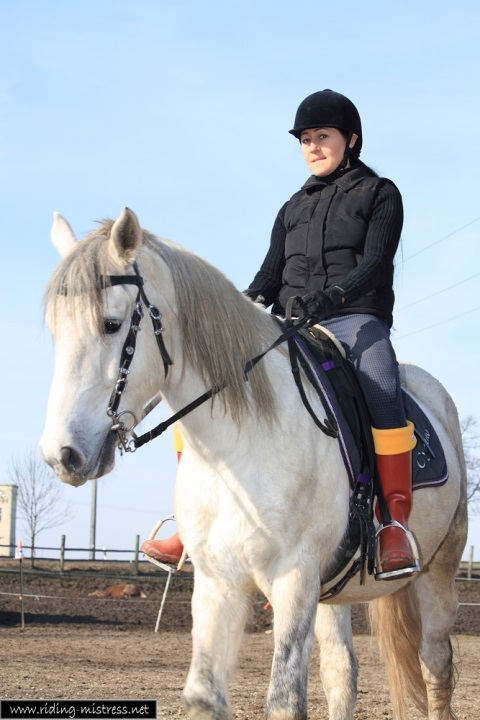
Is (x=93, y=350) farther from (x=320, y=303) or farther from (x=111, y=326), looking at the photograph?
(x=320, y=303)

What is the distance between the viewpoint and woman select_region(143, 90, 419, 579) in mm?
4520

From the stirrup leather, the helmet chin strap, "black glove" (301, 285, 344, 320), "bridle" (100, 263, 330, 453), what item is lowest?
the stirrup leather

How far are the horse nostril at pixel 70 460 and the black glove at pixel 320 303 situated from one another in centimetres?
152

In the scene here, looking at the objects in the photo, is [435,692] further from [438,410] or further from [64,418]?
[64,418]

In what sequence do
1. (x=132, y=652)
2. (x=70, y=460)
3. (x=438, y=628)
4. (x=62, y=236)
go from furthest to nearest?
(x=132, y=652), (x=438, y=628), (x=62, y=236), (x=70, y=460)

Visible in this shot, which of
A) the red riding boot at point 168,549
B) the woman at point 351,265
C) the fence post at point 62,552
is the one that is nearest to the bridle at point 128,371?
the woman at point 351,265

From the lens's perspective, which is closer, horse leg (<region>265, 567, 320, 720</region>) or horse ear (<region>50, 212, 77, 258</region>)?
horse leg (<region>265, 567, 320, 720</region>)

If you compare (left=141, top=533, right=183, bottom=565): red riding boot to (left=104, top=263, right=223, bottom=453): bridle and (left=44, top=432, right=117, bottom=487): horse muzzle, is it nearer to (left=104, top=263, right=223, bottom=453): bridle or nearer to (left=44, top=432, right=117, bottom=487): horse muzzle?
(left=104, top=263, right=223, bottom=453): bridle

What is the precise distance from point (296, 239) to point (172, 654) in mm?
8191

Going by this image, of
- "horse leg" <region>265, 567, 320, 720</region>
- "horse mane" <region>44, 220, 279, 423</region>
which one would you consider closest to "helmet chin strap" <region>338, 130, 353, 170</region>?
"horse mane" <region>44, 220, 279, 423</region>

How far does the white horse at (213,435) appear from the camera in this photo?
132 inches

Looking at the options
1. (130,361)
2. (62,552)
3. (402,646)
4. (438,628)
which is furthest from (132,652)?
(62,552)

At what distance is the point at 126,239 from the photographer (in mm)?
3535

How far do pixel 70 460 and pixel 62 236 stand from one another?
3.85 ft
